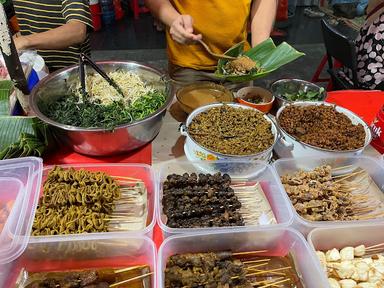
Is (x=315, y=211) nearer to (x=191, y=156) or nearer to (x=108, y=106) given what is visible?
(x=191, y=156)

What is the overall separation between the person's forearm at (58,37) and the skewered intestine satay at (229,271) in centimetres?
212

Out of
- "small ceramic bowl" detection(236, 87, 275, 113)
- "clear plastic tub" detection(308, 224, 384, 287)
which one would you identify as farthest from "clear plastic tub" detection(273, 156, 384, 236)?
"small ceramic bowl" detection(236, 87, 275, 113)

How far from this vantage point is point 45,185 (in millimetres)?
1738

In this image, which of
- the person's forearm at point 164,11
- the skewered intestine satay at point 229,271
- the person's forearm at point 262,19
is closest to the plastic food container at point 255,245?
the skewered intestine satay at point 229,271

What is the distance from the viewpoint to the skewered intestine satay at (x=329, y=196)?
5.89 feet

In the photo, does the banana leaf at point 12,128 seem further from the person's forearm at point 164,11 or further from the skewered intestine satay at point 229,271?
the person's forearm at point 164,11

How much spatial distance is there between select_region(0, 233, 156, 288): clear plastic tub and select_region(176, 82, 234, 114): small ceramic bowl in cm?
105

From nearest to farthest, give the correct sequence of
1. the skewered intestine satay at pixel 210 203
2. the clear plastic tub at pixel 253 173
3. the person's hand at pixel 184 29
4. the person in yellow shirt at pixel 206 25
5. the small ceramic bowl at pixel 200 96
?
the skewered intestine satay at pixel 210 203 → the clear plastic tub at pixel 253 173 → the small ceramic bowl at pixel 200 96 → the person's hand at pixel 184 29 → the person in yellow shirt at pixel 206 25

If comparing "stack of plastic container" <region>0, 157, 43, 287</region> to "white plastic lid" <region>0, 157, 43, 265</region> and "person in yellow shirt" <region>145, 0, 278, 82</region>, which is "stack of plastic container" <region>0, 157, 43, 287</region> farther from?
"person in yellow shirt" <region>145, 0, 278, 82</region>

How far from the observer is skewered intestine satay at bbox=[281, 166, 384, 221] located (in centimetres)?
180

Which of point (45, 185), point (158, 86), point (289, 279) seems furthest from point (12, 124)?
point (289, 279)

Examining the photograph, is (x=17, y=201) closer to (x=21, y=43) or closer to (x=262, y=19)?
(x=21, y=43)

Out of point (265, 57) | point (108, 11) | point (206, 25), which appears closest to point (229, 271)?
point (265, 57)

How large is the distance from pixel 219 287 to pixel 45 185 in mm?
987
